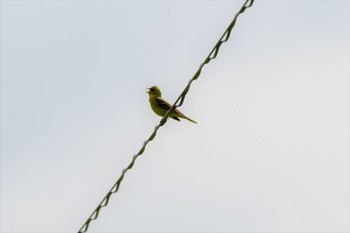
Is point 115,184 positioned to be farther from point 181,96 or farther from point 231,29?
point 231,29

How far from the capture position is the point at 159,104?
14.1 metres

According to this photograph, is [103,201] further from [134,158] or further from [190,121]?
[190,121]

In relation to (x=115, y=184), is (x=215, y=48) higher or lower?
higher

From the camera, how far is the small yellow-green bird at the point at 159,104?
13.5 m

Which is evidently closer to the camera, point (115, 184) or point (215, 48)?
point (215, 48)

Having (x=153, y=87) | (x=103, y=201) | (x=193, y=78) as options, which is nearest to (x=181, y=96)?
(x=193, y=78)

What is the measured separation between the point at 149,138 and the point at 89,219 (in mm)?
894

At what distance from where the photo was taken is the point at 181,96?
7.26 meters

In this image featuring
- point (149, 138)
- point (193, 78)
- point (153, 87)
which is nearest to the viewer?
point (193, 78)

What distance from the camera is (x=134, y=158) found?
7418 millimetres

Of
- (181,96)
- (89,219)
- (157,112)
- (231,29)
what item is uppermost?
(231,29)

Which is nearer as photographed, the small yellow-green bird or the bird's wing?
the small yellow-green bird

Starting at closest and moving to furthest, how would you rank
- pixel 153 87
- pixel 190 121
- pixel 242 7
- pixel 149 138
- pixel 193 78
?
pixel 242 7
pixel 193 78
pixel 149 138
pixel 190 121
pixel 153 87

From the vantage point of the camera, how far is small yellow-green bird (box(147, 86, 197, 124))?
13.5m
